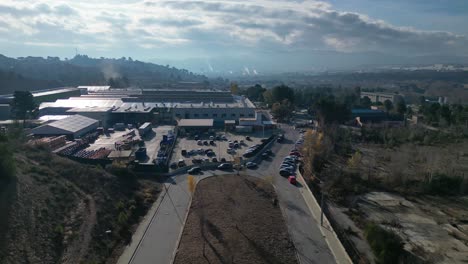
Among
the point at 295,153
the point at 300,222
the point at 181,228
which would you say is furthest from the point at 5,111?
the point at 300,222

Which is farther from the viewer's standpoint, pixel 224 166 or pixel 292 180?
pixel 224 166

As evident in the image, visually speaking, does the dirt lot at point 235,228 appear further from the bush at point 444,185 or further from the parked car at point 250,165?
the bush at point 444,185

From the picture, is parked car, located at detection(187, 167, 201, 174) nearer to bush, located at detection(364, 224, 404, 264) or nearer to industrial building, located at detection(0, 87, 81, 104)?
bush, located at detection(364, 224, 404, 264)

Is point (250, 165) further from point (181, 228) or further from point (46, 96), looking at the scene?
point (46, 96)

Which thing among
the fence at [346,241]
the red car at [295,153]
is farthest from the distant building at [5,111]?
the fence at [346,241]

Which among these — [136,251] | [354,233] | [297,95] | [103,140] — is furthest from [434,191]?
[297,95]

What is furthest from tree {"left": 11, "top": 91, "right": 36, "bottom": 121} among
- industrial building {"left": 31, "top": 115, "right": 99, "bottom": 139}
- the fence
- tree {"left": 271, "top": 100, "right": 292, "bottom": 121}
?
the fence
